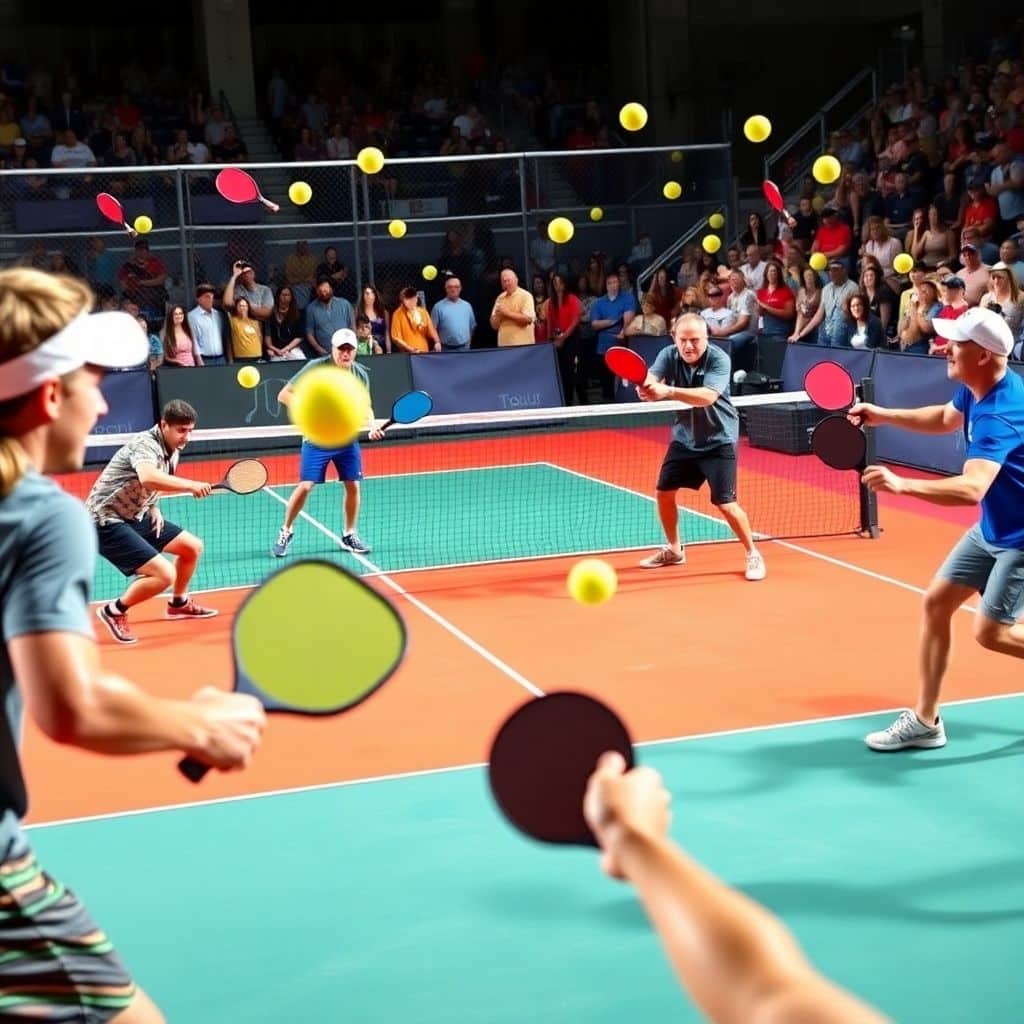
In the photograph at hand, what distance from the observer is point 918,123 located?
20.5m

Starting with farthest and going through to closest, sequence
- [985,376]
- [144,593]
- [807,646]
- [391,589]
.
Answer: [391,589] < [144,593] < [807,646] < [985,376]

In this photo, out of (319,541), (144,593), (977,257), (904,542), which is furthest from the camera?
(977,257)

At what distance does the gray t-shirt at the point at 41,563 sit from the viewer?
246 centimetres

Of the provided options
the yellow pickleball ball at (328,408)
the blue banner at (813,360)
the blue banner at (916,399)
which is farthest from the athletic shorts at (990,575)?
the blue banner at (813,360)

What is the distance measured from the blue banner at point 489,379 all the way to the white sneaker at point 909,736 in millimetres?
11174

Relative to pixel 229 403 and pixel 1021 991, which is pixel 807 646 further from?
pixel 229 403

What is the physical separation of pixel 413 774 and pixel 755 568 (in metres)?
4.38

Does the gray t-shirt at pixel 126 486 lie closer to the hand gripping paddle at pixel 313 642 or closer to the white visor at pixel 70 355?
the hand gripping paddle at pixel 313 642

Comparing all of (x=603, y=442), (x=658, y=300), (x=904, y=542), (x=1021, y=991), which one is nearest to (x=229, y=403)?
(x=603, y=442)

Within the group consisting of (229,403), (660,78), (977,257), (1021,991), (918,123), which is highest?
(660,78)

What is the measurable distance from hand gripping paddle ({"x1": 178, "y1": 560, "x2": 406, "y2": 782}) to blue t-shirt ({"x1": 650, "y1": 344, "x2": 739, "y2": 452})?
26.0ft

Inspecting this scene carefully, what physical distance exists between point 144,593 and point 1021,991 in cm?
629

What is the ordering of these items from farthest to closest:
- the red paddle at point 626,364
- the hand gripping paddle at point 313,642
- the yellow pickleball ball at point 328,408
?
the red paddle at point 626,364
the yellow pickleball ball at point 328,408
the hand gripping paddle at point 313,642

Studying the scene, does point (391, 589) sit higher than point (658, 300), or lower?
lower
